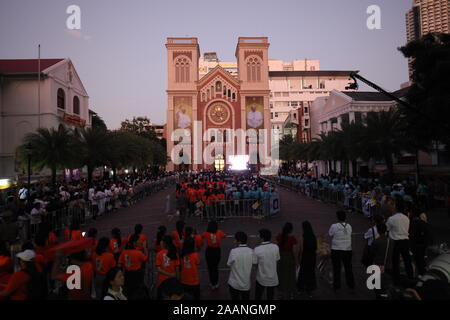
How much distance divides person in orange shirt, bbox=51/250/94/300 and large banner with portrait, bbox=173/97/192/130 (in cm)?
5418

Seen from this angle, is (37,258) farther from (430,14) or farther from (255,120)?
(255,120)

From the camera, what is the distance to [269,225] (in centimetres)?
1302

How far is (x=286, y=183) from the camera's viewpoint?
31078mm

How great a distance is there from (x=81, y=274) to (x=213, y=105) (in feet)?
187

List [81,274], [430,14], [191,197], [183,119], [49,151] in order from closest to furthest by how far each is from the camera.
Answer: [81,274]
[191,197]
[49,151]
[430,14]
[183,119]

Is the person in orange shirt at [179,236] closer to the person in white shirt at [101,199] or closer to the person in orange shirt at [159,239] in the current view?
the person in orange shirt at [159,239]

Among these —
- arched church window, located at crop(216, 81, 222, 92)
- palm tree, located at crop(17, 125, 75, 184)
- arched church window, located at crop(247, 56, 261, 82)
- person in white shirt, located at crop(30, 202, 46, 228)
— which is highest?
arched church window, located at crop(247, 56, 261, 82)

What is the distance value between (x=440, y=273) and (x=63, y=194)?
15.7m

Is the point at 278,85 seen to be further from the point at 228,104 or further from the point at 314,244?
the point at 314,244

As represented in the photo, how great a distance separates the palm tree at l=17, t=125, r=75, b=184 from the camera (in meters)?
20.4

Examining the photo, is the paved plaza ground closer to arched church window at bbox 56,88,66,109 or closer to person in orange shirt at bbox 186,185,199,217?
person in orange shirt at bbox 186,185,199,217

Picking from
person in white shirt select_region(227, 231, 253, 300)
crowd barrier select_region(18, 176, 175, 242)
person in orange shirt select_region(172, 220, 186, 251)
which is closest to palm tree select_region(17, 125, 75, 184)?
crowd barrier select_region(18, 176, 175, 242)

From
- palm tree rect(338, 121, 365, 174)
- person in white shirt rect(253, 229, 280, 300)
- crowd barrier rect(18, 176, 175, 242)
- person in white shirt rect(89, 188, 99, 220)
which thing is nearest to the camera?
person in white shirt rect(253, 229, 280, 300)

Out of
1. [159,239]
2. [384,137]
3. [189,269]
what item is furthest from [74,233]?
[384,137]
